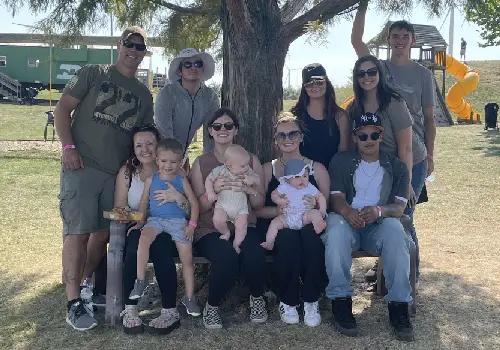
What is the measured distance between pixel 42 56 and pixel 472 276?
30.0 m

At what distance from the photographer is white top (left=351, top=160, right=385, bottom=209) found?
12.2 feet

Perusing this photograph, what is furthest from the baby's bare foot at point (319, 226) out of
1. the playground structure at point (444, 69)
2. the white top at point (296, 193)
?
the playground structure at point (444, 69)

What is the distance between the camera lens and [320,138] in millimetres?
3908

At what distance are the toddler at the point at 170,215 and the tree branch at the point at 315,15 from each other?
1456 millimetres

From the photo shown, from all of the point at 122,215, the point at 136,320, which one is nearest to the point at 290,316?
the point at 136,320

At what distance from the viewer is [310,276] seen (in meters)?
3.50

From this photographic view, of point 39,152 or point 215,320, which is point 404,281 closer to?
Result: point 215,320

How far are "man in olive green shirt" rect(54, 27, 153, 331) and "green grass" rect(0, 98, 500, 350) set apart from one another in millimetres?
380

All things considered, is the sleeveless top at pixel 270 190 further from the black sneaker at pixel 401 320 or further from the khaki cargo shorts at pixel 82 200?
the khaki cargo shorts at pixel 82 200

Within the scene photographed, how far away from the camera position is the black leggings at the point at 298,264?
3461 millimetres

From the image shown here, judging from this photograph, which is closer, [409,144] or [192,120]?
[409,144]

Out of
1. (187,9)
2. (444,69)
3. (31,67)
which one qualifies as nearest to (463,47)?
(444,69)

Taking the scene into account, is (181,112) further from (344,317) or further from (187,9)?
(344,317)

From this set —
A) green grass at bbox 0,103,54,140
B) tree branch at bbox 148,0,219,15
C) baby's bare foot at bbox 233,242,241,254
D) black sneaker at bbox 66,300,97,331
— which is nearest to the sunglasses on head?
baby's bare foot at bbox 233,242,241,254
